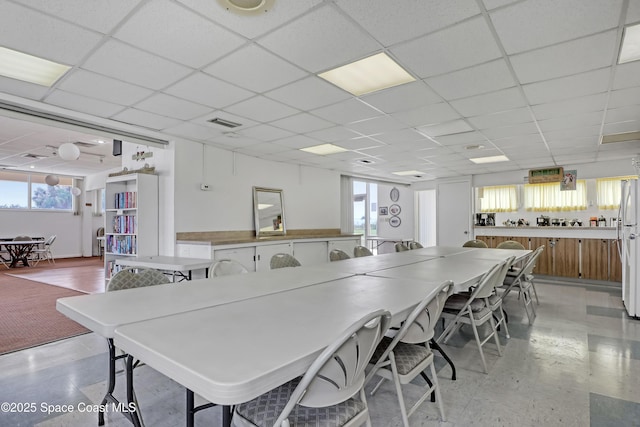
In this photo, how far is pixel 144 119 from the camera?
418 cm

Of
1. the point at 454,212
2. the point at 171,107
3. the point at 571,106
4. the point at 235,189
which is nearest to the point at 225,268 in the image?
the point at 171,107

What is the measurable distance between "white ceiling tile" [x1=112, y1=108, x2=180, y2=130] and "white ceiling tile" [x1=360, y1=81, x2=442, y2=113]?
2578mm

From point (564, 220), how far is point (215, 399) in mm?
9376

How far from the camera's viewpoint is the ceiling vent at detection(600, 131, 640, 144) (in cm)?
490

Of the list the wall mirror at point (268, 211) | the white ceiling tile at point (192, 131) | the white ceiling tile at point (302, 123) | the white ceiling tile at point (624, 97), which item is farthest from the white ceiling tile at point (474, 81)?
the wall mirror at point (268, 211)

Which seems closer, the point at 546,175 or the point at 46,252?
the point at 546,175

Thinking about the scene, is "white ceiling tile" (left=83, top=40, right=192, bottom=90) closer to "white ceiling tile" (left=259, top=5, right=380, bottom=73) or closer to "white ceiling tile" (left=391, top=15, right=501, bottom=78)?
"white ceiling tile" (left=259, top=5, right=380, bottom=73)

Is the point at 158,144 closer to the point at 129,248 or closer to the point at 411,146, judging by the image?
the point at 129,248

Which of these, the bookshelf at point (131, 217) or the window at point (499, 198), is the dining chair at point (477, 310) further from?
the window at point (499, 198)

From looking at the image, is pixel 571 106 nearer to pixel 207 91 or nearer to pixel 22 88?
pixel 207 91

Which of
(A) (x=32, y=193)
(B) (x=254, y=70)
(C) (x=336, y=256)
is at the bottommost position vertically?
(C) (x=336, y=256)

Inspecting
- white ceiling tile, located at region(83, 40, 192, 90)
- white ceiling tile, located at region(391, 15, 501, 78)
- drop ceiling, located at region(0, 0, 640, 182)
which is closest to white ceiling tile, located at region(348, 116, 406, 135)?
drop ceiling, located at region(0, 0, 640, 182)

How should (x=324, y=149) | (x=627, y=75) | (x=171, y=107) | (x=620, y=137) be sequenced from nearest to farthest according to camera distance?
(x=627, y=75)
(x=171, y=107)
(x=620, y=137)
(x=324, y=149)

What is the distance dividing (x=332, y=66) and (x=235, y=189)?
374 centimetres
